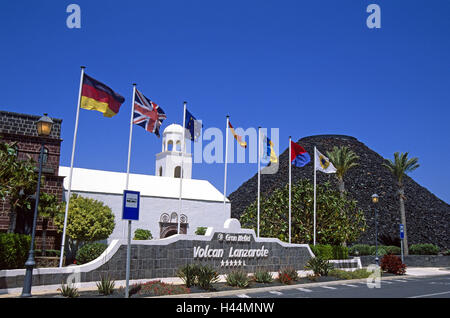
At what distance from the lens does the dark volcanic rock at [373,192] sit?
2852 inches

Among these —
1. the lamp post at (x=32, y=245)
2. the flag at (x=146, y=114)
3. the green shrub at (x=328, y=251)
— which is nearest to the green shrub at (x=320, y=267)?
the green shrub at (x=328, y=251)

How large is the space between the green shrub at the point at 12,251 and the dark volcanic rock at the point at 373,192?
2240 inches

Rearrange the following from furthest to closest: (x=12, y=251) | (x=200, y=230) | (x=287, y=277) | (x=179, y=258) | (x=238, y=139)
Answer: (x=200, y=230) < (x=238, y=139) < (x=287, y=277) < (x=179, y=258) < (x=12, y=251)

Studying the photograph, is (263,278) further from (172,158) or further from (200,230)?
(172,158)

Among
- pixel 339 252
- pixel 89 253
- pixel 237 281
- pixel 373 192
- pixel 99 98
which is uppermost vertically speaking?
pixel 373 192

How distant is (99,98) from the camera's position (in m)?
21.4

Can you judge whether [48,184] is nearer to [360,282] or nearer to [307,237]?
[307,237]

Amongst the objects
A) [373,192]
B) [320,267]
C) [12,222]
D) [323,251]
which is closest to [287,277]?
[320,267]

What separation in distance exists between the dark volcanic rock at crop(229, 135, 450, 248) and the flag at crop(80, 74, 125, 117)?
54559 millimetres

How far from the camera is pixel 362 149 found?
10888 cm

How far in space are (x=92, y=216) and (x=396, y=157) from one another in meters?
35.3

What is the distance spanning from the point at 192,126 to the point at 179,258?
8582mm

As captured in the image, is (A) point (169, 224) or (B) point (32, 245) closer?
(B) point (32, 245)
